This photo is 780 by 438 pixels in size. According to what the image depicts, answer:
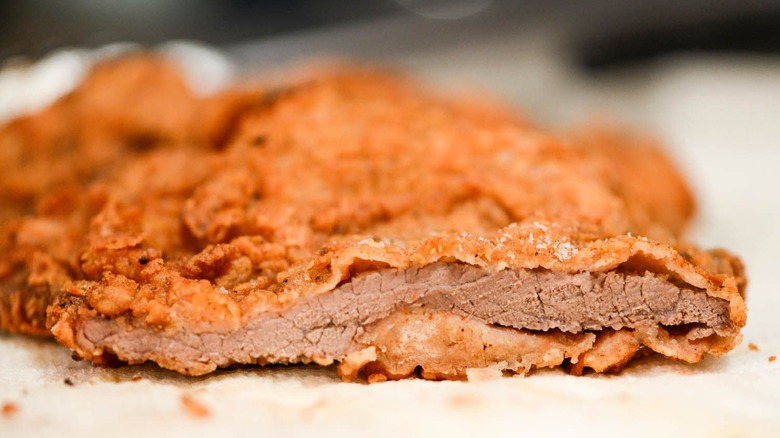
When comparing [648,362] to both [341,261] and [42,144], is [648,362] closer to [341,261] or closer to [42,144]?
[341,261]

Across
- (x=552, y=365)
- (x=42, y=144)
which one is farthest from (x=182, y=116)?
(x=552, y=365)

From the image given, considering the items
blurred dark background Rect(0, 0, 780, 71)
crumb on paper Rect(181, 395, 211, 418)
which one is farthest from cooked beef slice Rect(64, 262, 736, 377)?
blurred dark background Rect(0, 0, 780, 71)

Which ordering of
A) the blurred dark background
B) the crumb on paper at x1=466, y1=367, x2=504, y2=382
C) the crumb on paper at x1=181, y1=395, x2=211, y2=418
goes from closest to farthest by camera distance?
the crumb on paper at x1=181, y1=395, x2=211, y2=418
the crumb on paper at x1=466, y1=367, x2=504, y2=382
the blurred dark background

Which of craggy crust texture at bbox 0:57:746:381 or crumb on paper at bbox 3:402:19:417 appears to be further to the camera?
craggy crust texture at bbox 0:57:746:381

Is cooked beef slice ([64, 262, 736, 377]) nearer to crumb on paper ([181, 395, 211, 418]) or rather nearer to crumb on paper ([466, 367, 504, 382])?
crumb on paper ([466, 367, 504, 382])

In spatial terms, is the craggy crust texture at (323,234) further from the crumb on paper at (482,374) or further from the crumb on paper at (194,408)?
the crumb on paper at (194,408)

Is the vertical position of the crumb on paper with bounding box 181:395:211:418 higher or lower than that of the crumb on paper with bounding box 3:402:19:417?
higher

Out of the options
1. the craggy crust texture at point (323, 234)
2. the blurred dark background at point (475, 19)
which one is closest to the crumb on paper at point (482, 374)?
the craggy crust texture at point (323, 234)
